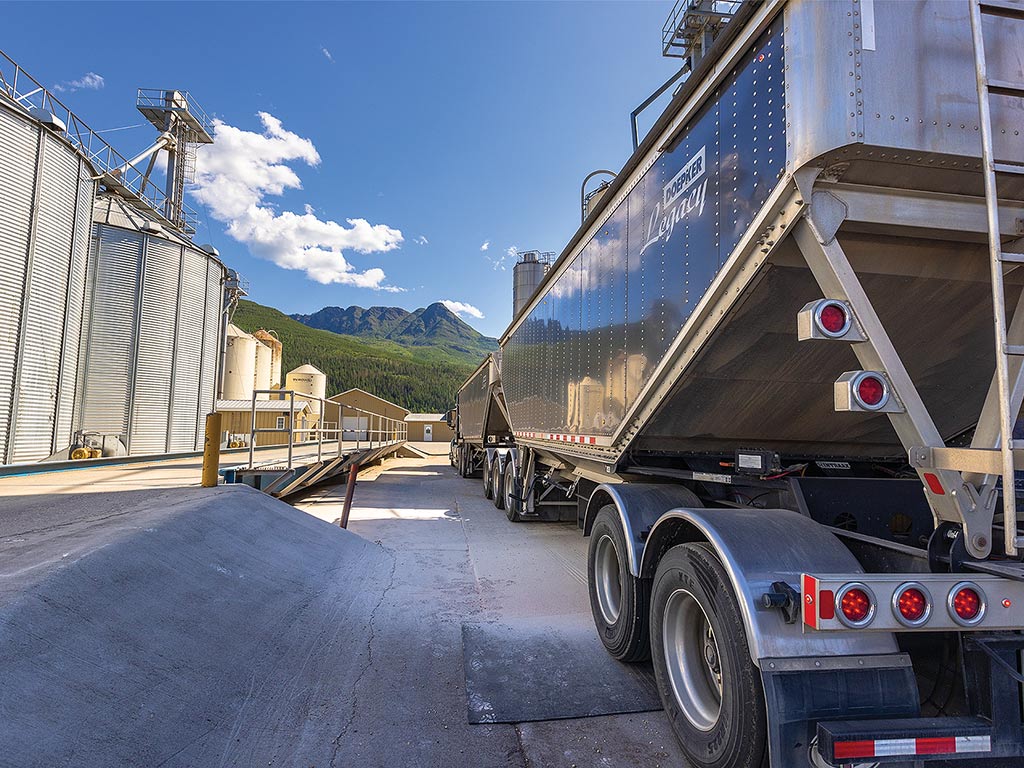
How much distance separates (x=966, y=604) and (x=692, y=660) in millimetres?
1383

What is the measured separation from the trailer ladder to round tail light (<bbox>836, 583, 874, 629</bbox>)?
19.0 inches

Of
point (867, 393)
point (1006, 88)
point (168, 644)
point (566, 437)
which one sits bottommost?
point (168, 644)

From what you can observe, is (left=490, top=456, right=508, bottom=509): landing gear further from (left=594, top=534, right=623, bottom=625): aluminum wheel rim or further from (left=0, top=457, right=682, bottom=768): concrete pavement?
(left=594, top=534, right=623, bottom=625): aluminum wheel rim

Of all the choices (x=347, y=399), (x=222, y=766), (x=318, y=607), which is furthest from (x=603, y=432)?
(x=347, y=399)

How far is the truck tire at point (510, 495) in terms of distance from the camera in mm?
9938

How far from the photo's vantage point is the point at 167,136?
2570 centimetres

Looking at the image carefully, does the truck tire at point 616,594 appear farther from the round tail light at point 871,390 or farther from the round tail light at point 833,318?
the round tail light at point 833,318

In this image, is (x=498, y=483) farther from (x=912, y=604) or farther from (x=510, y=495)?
(x=912, y=604)

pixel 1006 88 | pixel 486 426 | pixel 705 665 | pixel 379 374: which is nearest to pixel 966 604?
pixel 705 665

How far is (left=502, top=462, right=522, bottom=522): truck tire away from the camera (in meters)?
9.94

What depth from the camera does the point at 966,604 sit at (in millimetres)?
2105

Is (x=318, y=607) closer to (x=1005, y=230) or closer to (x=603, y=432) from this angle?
(x=603, y=432)

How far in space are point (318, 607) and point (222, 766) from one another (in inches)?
92.9

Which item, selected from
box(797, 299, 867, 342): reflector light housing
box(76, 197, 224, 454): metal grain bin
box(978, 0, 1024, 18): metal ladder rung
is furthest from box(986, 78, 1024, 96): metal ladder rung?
box(76, 197, 224, 454): metal grain bin
